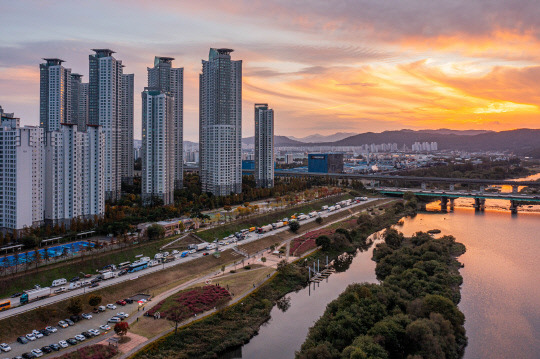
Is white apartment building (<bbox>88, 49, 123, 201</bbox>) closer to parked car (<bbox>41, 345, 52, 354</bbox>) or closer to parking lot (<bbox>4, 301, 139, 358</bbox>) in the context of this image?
parking lot (<bbox>4, 301, 139, 358</bbox>)

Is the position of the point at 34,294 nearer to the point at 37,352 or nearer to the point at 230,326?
the point at 37,352

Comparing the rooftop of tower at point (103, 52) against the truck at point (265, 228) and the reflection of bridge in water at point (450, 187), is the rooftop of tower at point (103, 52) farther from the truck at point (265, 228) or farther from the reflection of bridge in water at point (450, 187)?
the reflection of bridge in water at point (450, 187)

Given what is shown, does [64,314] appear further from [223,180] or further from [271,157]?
[271,157]

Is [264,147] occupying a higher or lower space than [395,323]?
higher

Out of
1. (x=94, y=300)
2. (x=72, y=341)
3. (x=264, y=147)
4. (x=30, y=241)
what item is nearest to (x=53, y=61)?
(x=264, y=147)

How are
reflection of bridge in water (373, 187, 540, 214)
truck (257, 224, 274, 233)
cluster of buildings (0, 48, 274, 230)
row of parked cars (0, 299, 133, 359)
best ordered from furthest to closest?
reflection of bridge in water (373, 187, 540, 214)
truck (257, 224, 274, 233)
cluster of buildings (0, 48, 274, 230)
row of parked cars (0, 299, 133, 359)

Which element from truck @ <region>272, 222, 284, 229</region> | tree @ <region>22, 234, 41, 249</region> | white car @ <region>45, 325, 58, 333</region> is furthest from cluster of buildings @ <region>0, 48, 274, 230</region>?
white car @ <region>45, 325, 58, 333</region>
